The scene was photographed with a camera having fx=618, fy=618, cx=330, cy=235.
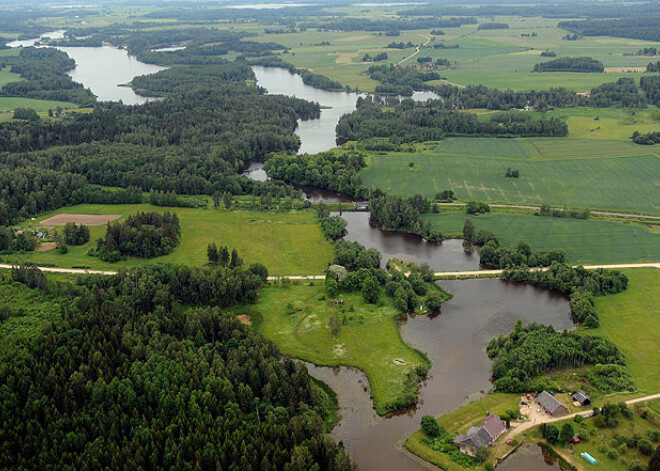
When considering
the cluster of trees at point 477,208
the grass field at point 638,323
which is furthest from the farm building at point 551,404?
the cluster of trees at point 477,208

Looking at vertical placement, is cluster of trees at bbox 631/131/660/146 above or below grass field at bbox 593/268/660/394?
above

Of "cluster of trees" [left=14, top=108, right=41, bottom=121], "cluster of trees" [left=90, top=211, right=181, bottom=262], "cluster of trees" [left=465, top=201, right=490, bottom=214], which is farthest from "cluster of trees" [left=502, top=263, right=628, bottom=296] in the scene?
"cluster of trees" [left=14, top=108, right=41, bottom=121]

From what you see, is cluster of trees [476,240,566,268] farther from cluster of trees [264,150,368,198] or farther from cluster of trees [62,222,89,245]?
cluster of trees [62,222,89,245]

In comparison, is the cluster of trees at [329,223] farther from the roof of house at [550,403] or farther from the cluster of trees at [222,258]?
the roof of house at [550,403]

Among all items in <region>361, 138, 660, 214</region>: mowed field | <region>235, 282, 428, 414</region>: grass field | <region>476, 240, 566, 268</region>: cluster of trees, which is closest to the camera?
<region>235, 282, 428, 414</region>: grass field

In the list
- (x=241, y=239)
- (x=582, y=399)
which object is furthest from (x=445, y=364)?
(x=241, y=239)

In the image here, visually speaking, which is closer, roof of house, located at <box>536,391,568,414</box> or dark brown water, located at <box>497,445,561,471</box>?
dark brown water, located at <box>497,445,561,471</box>
